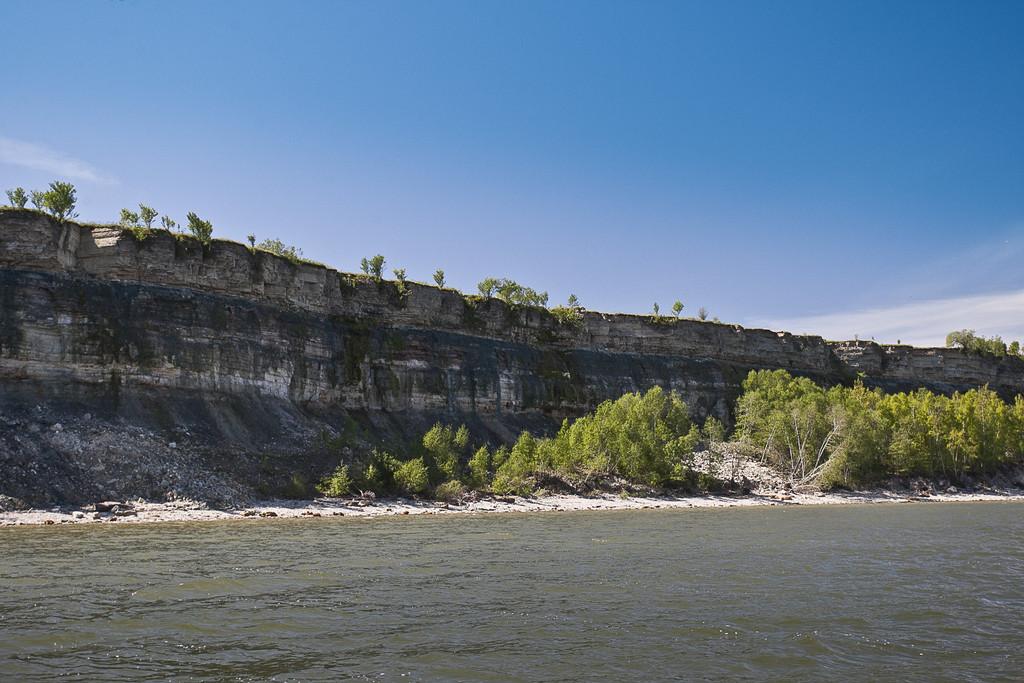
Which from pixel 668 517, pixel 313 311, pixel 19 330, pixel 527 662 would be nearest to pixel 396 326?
pixel 313 311

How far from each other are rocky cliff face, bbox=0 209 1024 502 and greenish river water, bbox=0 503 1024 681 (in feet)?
38.6

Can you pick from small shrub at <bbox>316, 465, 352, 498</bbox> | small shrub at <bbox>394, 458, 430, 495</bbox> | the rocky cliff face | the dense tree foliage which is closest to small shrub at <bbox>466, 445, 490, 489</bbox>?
small shrub at <bbox>394, 458, 430, 495</bbox>

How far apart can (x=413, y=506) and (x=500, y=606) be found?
26601mm

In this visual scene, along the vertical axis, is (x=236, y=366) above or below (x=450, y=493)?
above

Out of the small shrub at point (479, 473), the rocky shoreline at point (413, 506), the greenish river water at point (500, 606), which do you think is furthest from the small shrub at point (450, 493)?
the greenish river water at point (500, 606)

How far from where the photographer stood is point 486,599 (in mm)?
17859

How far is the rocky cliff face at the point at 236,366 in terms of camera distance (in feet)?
136

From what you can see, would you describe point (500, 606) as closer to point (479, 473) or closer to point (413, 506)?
point (413, 506)

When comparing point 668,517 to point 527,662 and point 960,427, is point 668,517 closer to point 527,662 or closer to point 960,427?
point 527,662

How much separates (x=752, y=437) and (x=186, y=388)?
155ft

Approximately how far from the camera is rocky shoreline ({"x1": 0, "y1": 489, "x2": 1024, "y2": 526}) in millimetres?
34219

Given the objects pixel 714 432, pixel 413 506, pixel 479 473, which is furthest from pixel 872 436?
pixel 413 506

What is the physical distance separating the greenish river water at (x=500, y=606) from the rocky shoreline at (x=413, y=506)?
12.1 ft

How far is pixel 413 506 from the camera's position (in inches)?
1693
